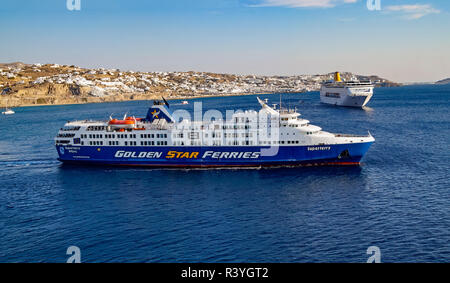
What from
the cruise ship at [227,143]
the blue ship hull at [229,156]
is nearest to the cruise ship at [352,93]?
the cruise ship at [227,143]

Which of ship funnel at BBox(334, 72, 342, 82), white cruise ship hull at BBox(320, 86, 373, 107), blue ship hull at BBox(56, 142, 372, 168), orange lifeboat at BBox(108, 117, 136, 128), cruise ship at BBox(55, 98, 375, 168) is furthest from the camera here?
ship funnel at BBox(334, 72, 342, 82)

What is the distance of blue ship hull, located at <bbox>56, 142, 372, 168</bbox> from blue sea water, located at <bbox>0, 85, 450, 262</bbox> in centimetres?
132

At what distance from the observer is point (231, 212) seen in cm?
3034

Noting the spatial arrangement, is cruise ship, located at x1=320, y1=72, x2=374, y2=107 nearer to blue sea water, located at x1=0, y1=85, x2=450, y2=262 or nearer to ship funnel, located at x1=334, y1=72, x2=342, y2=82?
ship funnel, located at x1=334, y1=72, x2=342, y2=82

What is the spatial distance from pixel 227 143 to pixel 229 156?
5.59 feet

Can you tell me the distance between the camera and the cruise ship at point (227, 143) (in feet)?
141

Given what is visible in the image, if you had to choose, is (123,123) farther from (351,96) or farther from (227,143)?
(351,96)

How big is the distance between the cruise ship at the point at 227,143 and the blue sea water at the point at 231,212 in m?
1.61

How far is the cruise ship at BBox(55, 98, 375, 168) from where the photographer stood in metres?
43.1

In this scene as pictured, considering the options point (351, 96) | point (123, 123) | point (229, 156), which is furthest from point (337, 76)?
point (123, 123)

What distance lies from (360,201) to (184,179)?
19888 millimetres

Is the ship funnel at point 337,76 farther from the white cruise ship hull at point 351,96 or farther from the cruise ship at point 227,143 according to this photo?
the cruise ship at point 227,143

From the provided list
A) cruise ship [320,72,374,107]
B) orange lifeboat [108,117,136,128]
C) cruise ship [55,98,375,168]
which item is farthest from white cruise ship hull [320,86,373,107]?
orange lifeboat [108,117,136,128]
